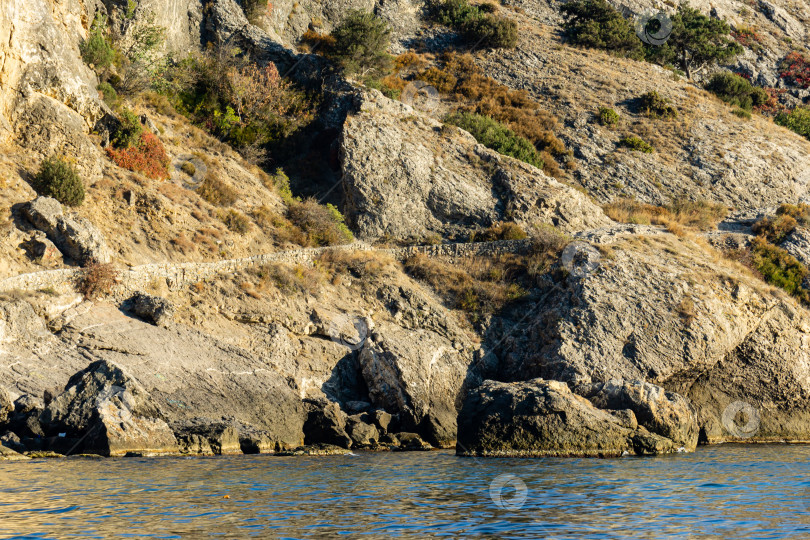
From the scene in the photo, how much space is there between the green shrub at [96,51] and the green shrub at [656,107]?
37.7 meters

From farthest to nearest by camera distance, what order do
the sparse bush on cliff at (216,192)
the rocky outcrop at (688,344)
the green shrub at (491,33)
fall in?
1. the green shrub at (491,33)
2. the sparse bush on cliff at (216,192)
3. the rocky outcrop at (688,344)

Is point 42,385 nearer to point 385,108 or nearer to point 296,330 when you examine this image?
point 296,330

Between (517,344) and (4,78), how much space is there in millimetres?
25661

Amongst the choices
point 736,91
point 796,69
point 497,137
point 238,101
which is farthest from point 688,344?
point 796,69

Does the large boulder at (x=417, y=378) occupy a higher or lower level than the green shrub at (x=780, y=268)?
lower

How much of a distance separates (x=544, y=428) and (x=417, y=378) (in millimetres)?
7509

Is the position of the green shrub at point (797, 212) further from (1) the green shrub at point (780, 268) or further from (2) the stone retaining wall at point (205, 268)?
(2) the stone retaining wall at point (205, 268)

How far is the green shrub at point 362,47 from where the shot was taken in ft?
164

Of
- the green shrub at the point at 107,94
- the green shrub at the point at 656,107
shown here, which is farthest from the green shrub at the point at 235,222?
the green shrub at the point at 656,107

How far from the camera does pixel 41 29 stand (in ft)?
114

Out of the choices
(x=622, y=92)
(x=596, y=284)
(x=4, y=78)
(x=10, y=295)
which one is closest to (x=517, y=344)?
(x=596, y=284)

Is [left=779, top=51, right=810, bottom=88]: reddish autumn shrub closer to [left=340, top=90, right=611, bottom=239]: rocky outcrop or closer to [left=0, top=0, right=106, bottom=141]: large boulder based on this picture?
[left=340, top=90, right=611, bottom=239]: rocky outcrop

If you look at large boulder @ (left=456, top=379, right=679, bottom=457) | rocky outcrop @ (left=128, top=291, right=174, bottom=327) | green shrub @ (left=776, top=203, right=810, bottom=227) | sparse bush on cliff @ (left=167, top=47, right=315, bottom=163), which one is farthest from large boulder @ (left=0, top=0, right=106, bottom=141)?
green shrub @ (left=776, top=203, right=810, bottom=227)

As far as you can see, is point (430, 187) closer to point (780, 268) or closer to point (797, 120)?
point (780, 268)
